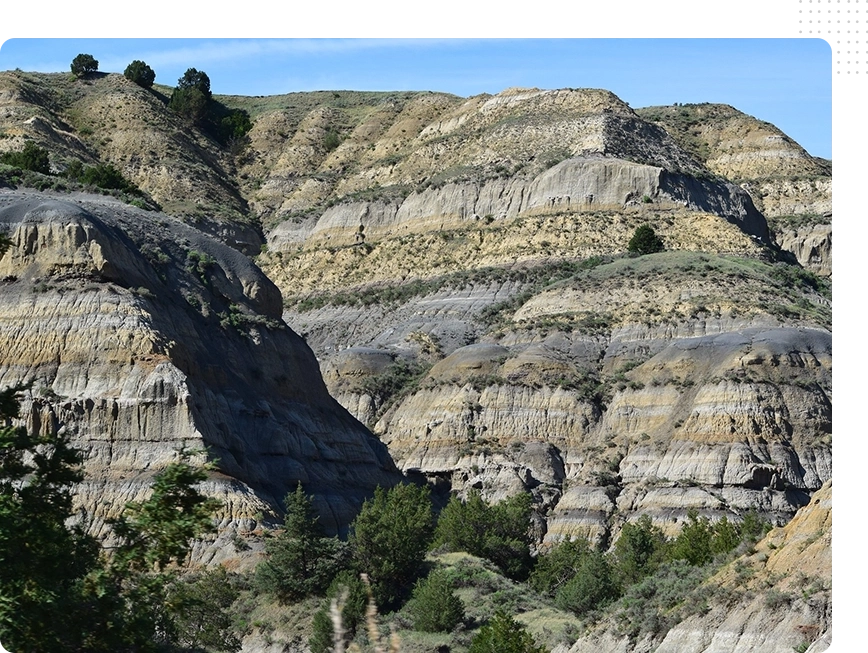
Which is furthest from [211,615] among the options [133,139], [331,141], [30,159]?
[331,141]

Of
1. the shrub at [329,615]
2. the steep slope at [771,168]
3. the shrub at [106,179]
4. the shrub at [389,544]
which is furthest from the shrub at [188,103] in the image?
the shrub at [329,615]

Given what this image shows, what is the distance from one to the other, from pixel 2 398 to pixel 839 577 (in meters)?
12.1

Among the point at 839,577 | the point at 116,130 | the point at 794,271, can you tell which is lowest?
the point at 839,577

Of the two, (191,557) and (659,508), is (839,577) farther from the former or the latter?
(659,508)

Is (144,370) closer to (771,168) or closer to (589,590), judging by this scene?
(589,590)

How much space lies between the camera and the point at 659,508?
82.9m

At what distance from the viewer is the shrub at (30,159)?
109 meters

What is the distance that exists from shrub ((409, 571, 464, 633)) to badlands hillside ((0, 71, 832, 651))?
6.86 meters

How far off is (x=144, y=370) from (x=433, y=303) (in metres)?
60.3

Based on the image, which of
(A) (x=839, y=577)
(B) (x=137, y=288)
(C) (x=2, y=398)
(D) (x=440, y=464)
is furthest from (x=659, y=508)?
(A) (x=839, y=577)

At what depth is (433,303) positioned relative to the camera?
120 meters

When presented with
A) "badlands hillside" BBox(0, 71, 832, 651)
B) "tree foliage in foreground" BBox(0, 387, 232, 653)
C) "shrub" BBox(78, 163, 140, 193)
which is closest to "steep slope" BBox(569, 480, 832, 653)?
"badlands hillside" BBox(0, 71, 832, 651)

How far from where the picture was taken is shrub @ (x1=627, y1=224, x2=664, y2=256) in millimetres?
116938

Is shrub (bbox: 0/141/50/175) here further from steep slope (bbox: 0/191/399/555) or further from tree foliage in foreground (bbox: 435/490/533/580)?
tree foliage in foreground (bbox: 435/490/533/580)
